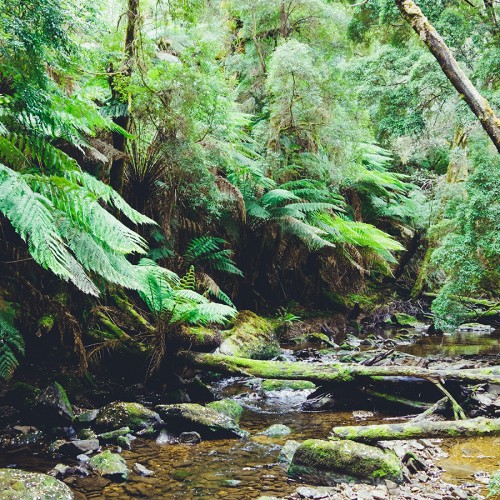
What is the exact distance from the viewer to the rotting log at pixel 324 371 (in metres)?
4.18

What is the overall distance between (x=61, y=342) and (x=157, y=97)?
9.52ft

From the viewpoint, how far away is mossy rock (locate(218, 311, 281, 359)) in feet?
20.0

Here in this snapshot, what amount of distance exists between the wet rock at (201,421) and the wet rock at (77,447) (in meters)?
0.64

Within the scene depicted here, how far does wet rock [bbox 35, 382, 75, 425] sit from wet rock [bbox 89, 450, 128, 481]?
0.68m

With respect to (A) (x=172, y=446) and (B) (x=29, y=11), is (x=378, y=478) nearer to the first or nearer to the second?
(A) (x=172, y=446)

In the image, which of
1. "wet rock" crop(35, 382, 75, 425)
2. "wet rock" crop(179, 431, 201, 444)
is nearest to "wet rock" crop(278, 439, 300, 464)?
"wet rock" crop(179, 431, 201, 444)

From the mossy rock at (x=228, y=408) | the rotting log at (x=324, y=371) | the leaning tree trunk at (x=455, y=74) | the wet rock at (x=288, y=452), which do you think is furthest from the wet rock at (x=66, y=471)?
the leaning tree trunk at (x=455, y=74)

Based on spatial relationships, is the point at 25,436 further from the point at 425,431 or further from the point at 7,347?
the point at 425,431

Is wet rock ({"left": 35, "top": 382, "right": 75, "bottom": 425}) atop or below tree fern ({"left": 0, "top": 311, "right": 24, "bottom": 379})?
below

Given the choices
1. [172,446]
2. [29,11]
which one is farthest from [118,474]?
[29,11]

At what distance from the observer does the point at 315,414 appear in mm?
4445

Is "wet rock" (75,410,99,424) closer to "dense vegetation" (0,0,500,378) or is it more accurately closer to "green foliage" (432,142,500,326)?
"dense vegetation" (0,0,500,378)

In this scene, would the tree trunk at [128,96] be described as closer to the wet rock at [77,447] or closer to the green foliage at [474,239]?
the wet rock at [77,447]

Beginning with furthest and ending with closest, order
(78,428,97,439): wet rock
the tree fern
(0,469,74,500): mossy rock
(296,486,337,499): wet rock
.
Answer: (78,428,97,439): wet rock
the tree fern
(296,486,337,499): wet rock
(0,469,74,500): mossy rock
